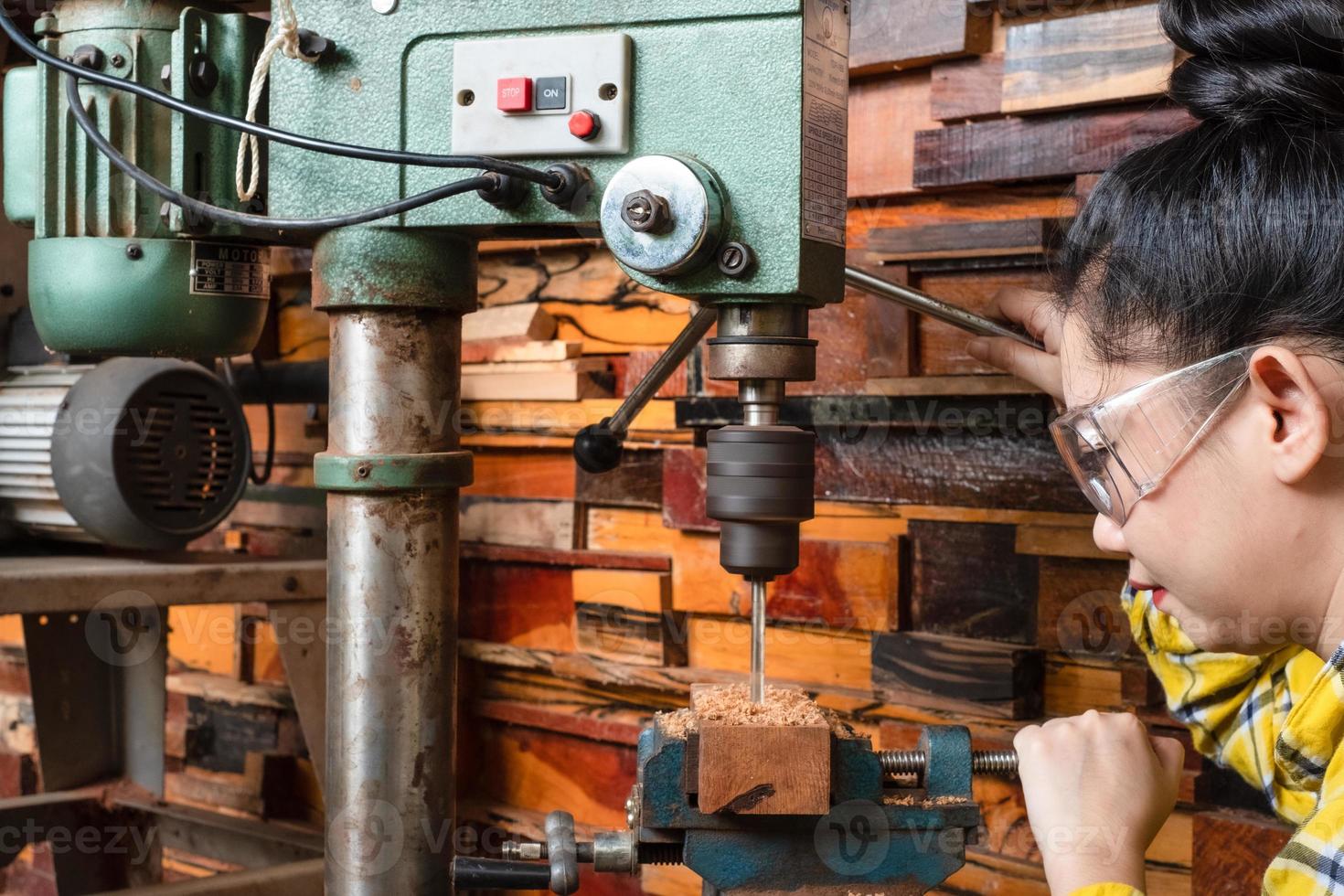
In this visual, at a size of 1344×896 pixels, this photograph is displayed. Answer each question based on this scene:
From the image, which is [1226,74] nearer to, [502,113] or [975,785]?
[502,113]

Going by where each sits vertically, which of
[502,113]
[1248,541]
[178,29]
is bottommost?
[1248,541]

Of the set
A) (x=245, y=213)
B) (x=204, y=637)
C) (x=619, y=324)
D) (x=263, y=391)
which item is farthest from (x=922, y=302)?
(x=204, y=637)

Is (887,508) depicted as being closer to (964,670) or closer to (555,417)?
(964,670)

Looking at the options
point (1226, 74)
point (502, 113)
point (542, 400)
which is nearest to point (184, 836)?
point (542, 400)

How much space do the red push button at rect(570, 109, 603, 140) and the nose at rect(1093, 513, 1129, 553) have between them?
531 millimetres

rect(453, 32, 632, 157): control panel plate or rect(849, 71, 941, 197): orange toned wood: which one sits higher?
rect(849, 71, 941, 197): orange toned wood

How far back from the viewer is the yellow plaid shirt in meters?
1.03

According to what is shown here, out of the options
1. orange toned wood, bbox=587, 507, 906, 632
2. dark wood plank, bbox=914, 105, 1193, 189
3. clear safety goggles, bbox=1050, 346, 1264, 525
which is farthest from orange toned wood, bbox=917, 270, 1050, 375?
clear safety goggles, bbox=1050, 346, 1264, 525

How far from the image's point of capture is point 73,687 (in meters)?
2.12

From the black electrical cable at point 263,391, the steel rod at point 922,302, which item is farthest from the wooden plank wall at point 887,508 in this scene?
the black electrical cable at point 263,391

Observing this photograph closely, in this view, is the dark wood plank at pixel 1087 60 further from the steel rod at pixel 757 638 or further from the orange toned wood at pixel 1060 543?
the steel rod at pixel 757 638

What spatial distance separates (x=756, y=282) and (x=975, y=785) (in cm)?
91

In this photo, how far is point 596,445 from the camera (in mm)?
1322

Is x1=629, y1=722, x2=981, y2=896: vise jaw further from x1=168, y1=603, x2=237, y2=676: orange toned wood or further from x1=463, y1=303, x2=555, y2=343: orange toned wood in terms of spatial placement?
x1=168, y1=603, x2=237, y2=676: orange toned wood
